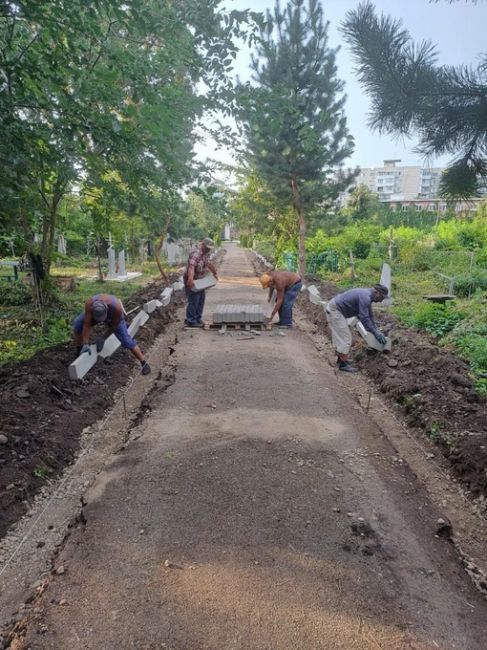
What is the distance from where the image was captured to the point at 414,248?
17.4 m

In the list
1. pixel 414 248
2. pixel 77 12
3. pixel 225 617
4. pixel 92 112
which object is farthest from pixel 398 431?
pixel 414 248

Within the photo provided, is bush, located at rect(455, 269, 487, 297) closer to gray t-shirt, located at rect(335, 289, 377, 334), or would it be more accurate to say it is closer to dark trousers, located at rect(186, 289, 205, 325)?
gray t-shirt, located at rect(335, 289, 377, 334)

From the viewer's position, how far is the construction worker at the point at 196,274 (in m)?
8.79

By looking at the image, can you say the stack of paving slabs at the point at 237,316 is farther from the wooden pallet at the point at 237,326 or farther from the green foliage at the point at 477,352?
the green foliage at the point at 477,352

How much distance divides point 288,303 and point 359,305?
109 inches

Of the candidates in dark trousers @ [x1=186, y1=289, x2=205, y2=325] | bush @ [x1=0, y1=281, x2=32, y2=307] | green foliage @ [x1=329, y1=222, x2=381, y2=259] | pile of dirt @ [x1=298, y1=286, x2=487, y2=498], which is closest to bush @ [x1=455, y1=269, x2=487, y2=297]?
pile of dirt @ [x1=298, y1=286, x2=487, y2=498]

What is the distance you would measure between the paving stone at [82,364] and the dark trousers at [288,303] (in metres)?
4.17

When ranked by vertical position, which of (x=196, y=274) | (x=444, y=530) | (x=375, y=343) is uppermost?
(x=196, y=274)

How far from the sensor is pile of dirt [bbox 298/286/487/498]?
4059mm

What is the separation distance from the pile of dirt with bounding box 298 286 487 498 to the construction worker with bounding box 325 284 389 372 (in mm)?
378

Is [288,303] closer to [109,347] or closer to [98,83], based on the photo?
[109,347]

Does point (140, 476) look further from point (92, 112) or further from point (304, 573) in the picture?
point (92, 112)

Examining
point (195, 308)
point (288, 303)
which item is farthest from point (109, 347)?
point (288, 303)

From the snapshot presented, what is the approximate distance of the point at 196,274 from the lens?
9.15 metres
